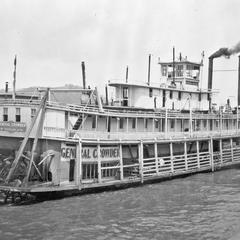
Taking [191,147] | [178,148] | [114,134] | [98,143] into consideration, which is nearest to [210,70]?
[191,147]

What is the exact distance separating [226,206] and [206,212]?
1859mm

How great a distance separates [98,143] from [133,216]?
8091 millimetres

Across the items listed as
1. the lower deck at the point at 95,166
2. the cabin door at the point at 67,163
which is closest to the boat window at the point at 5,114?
the lower deck at the point at 95,166

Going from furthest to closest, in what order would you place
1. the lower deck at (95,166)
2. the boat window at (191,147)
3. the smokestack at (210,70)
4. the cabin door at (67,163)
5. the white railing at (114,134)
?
the smokestack at (210,70) < the boat window at (191,147) < the white railing at (114,134) < the cabin door at (67,163) < the lower deck at (95,166)

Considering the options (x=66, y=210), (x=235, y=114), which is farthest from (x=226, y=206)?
(x=235, y=114)

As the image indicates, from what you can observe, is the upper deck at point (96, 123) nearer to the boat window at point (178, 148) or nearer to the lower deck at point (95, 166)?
the lower deck at point (95, 166)

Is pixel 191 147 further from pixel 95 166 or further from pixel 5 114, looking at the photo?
pixel 5 114

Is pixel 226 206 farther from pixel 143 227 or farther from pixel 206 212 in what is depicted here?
pixel 143 227

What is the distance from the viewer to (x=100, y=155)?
30.8 metres

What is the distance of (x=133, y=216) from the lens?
23141 mm

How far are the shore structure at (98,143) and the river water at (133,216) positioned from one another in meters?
1.55

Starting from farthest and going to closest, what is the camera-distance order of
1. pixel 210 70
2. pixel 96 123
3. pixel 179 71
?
pixel 210 70 < pixel 179 71 < pixel 96 123

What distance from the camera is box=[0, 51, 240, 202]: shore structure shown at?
28047 mm

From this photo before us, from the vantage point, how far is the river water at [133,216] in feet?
65.3
